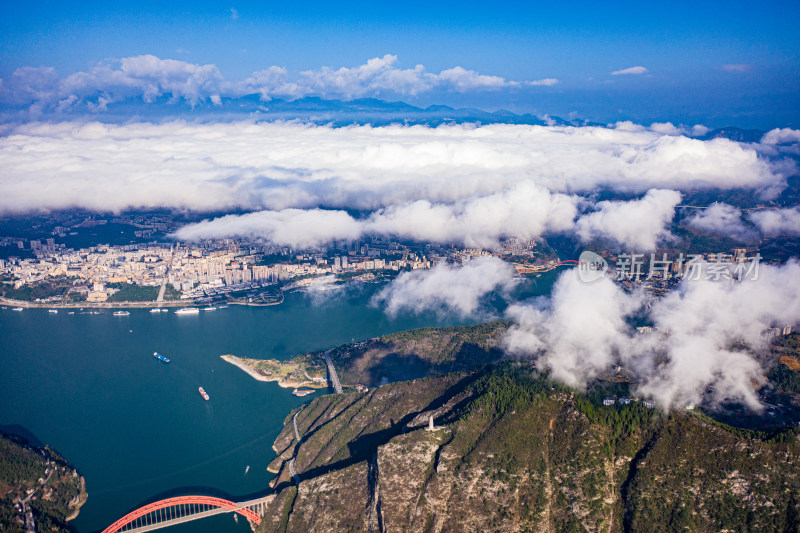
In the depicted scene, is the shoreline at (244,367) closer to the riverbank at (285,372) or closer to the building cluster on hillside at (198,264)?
the riverbank at (285,372)

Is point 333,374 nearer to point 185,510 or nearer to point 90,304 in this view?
point 185,510

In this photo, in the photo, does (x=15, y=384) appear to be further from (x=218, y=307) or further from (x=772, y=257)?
(x=772, y=257)

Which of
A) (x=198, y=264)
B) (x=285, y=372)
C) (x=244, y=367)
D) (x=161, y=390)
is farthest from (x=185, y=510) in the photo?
(x=198, y=264)

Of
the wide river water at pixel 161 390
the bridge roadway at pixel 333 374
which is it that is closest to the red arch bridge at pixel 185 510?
the wide river water at pixel 161 390

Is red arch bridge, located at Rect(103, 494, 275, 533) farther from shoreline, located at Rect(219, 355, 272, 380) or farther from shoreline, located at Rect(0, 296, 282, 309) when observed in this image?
shoreline, located at Rect(0, 296, 282, 309)

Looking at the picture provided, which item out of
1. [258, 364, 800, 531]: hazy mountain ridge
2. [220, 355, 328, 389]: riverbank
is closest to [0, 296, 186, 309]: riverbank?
[220, 355, 328, 389]: riverbank

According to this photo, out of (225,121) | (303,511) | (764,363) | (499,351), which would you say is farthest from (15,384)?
(225,121)
